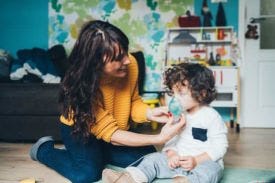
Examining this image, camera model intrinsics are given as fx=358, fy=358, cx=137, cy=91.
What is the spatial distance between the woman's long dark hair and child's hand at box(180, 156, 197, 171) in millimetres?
395

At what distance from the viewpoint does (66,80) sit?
1.47 meters

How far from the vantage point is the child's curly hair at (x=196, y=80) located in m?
1.48

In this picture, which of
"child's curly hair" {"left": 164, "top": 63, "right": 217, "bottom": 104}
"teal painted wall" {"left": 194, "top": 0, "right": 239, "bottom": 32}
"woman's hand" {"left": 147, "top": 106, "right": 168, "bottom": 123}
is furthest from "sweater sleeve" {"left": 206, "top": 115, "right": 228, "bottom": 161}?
"teal painted wall" {"left": 194, "top": 0, "right": 239, "bottom": 32}

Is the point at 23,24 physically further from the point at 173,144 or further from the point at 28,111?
the point at 173,144

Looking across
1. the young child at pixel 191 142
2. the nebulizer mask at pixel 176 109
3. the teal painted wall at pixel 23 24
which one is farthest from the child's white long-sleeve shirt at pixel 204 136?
the teal painted wall at pixel 23 24

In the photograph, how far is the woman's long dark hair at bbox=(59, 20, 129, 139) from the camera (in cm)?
141

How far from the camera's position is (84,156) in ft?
5.24

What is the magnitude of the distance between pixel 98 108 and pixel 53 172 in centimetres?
49

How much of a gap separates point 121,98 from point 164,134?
14.7 inches

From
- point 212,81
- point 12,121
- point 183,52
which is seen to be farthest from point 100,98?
point 183,52

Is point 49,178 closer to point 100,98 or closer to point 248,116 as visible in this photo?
point 100,98

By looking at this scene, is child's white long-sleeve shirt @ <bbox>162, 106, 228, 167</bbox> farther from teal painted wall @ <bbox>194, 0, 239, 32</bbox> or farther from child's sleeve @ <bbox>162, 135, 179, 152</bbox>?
teal painted wall @ <bbox>194, 0, 239, 32</bbox>

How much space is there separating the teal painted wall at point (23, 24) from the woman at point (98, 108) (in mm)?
2193

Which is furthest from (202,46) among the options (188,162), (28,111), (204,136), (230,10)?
(188,162)
